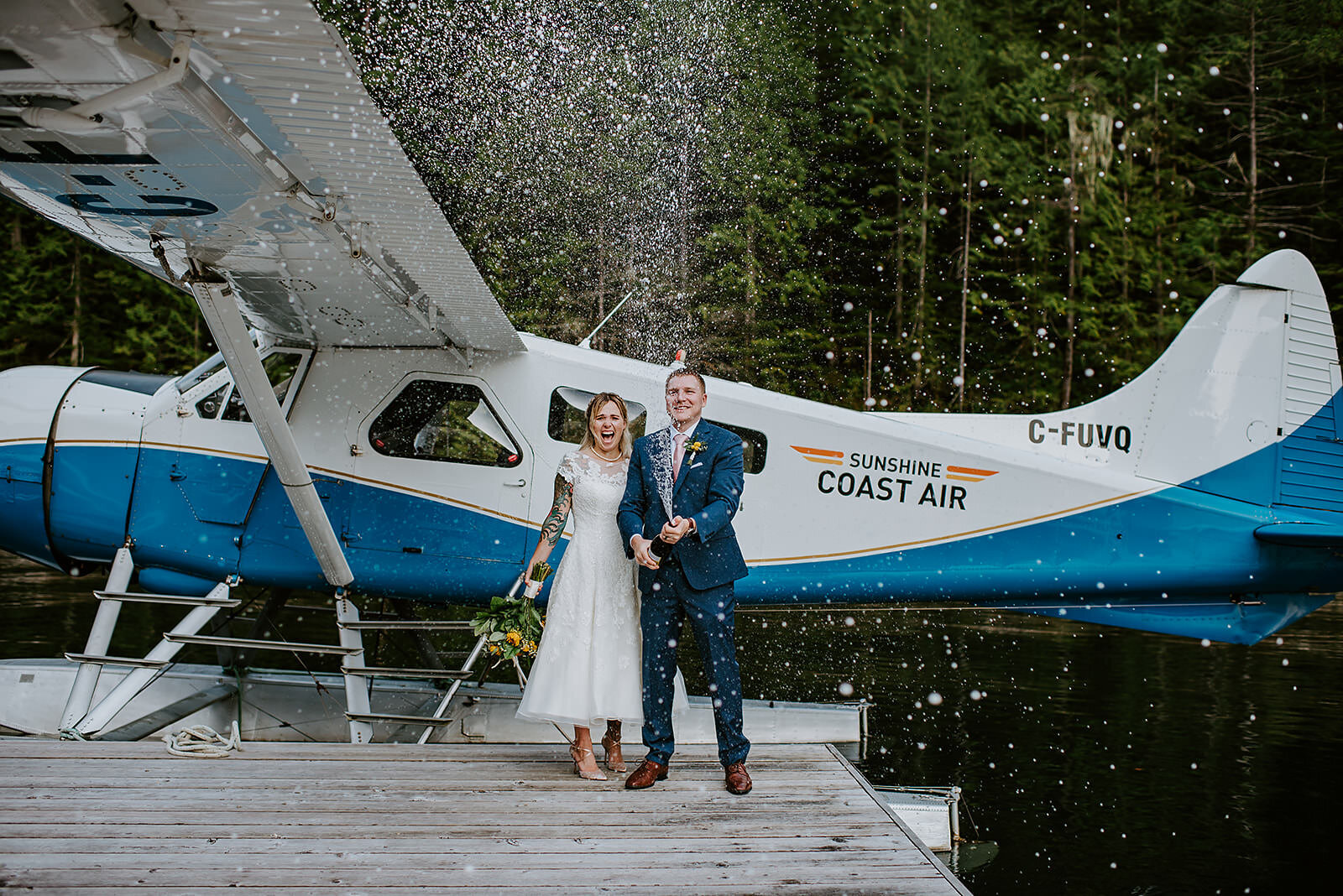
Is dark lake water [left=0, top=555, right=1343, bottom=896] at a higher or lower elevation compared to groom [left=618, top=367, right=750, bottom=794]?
lower

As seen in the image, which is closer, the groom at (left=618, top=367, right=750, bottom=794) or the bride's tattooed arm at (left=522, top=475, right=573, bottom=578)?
the groom at (left=618, top=367, right=750, bottom=794)

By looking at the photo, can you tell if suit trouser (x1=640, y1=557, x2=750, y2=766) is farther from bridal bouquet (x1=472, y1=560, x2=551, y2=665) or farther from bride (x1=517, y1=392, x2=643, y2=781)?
bridal bouquet (x1=472, y1=560, x2=551, y2=665)

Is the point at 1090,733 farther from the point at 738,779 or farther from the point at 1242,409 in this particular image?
the point at 738,779

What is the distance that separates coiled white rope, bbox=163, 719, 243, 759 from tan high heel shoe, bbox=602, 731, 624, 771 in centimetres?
156

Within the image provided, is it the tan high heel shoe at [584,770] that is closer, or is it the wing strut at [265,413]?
the tan high heel shoe at [584,770]

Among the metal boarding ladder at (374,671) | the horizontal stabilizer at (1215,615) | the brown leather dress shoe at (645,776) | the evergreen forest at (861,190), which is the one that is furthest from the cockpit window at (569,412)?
the evergreen forest at (861,190)

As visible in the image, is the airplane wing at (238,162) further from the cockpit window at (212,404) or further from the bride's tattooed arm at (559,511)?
the bride's tattooed arm at (559,511)

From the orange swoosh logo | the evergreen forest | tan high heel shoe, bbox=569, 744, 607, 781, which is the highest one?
the evergreen forest

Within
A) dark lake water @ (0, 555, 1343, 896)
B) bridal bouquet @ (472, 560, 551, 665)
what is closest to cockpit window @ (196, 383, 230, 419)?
bridal bouquet @ (472, 560, 551, 665)

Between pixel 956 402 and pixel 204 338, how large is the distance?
17480mm

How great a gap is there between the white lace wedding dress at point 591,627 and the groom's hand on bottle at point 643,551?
304mm

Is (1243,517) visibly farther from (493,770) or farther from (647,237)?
(647,237)

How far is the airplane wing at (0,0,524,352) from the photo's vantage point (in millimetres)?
2502

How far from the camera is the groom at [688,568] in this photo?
380 centimetres
